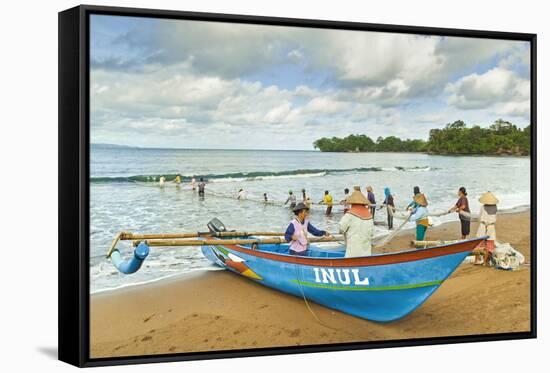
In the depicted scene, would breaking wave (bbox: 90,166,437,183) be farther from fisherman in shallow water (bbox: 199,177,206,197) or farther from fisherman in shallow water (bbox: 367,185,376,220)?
fisherman in shallow water (bbox: 367,185,376,220)

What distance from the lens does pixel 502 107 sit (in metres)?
9.74

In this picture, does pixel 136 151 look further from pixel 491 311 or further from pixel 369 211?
pixel 491 311

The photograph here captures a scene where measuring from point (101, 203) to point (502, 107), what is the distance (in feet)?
13.1

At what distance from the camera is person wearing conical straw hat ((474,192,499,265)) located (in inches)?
378

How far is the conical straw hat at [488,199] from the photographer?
9617 millimetres

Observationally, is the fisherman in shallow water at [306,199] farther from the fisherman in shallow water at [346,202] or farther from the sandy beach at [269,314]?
the sandy beach at [269,314]

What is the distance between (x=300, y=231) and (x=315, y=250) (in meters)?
0.23

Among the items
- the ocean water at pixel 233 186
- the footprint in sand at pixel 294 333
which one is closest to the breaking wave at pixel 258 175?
the ocean water at pixel 233 186

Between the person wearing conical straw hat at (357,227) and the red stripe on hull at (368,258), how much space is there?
17 cm

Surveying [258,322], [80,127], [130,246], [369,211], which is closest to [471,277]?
[369,211]

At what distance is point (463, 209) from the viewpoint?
9.55 metres

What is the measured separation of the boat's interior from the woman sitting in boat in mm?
54

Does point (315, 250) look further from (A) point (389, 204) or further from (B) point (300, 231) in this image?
(A) point (389, 204)

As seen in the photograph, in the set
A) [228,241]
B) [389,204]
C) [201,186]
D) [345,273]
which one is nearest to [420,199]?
[389,204]
